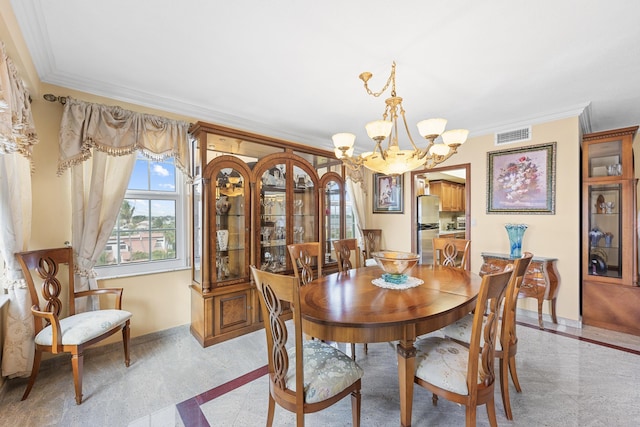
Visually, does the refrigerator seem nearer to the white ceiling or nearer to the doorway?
the doorway

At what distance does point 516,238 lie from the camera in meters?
3.27

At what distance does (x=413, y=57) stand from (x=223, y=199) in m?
2.16

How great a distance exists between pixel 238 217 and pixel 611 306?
417 cm

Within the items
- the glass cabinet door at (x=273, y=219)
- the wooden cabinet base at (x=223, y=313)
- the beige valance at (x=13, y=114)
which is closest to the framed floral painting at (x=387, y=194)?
the glass cabinet door at (x=273, y=219)

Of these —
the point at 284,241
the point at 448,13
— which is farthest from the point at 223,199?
the point at 448,13

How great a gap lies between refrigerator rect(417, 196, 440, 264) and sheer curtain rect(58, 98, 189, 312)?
3.89 meters

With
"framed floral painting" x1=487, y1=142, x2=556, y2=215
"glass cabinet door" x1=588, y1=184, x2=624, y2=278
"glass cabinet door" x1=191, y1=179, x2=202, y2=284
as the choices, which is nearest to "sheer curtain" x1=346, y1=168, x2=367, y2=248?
"framed floral painting" x1=487, y1=142, x2=556, y2=215

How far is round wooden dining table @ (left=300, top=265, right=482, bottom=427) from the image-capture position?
→ 1365 millimetres

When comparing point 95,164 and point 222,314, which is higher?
point 95,164

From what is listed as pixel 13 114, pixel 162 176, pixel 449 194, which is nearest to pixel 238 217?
pixel 162 176

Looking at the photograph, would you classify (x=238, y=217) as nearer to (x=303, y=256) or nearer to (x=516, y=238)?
(x=303, y=256)

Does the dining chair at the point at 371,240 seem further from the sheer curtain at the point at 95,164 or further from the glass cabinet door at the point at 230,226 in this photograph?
the sheer curtain at the point at 95,164

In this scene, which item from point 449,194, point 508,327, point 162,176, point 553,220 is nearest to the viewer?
point 508,327

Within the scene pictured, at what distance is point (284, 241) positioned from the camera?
338 centimetres
